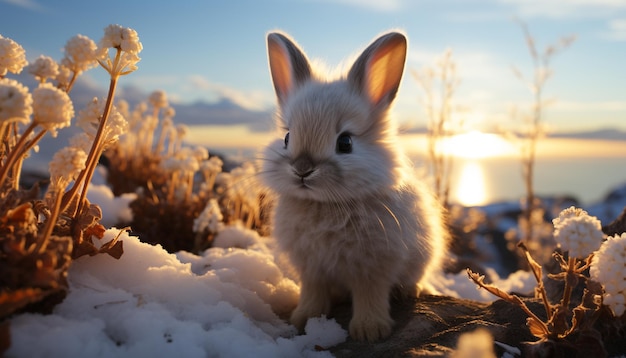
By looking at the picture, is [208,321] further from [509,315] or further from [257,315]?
[509,315]

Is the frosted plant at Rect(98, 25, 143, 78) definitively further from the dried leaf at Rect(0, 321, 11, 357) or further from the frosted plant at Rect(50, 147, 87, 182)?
the dried leaf at Rect(0, 321, 11, 357)

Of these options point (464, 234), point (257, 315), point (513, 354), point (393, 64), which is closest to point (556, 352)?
point (513, 354)

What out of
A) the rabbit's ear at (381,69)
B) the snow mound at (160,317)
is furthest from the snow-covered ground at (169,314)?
the rabbit's ear at (381,69)

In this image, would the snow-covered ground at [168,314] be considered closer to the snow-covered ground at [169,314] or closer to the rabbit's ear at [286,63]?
the snow-covered ground at [169,314]

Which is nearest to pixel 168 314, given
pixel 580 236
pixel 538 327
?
pixel 538 327

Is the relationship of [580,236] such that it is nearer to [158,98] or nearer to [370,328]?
[370,328]

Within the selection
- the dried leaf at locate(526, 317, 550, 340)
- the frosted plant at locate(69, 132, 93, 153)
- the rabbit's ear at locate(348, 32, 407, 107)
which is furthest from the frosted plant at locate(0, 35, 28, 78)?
the dried leaf at locate(526, 317, 550, 340)
